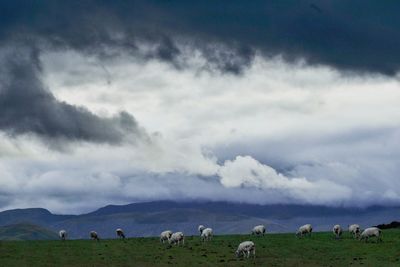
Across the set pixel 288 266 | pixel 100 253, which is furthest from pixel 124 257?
pixel 288 266

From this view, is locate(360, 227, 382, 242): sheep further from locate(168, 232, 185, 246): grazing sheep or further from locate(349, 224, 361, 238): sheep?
locate(168, 232, 185, 246): grazing sheep

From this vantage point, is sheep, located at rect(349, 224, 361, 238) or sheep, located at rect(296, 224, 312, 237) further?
sheep, located at rect(296, 224, 312, 237)

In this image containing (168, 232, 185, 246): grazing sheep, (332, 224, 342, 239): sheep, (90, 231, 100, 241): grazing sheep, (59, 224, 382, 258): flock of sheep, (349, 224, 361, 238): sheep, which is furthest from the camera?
(90, 231, 100, 241): grazing sheep

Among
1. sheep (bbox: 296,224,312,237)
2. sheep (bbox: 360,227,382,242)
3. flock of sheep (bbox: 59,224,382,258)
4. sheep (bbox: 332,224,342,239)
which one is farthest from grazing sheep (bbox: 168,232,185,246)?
sheep (bbox: 360,227,382,242)

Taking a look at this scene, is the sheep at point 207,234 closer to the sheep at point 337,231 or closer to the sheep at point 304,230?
the sheep at point 304,230

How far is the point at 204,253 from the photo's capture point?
8512 cm

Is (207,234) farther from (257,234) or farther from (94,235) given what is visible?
(94,235)

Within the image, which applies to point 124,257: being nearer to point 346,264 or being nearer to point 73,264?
point 73,264

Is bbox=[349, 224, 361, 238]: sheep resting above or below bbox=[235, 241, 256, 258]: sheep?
above

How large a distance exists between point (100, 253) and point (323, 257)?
87.5 ft

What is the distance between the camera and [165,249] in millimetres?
89812

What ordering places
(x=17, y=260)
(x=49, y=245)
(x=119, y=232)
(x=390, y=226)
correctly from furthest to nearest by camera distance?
(x=390, y=226)
(x=119, y=232)
(x=49, y=245)
(x=17, y=260)

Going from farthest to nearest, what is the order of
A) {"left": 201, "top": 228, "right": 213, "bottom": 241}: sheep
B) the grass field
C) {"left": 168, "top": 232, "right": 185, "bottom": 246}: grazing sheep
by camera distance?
1. {"left": 201, "top": 228, "right": 213, "bottom": 241}: sheep
2. {"left": 168, "top": 232, "right": 185, "bottom": 246}: grazing sheep
3. the grass field

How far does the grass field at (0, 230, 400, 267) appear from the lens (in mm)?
78688
